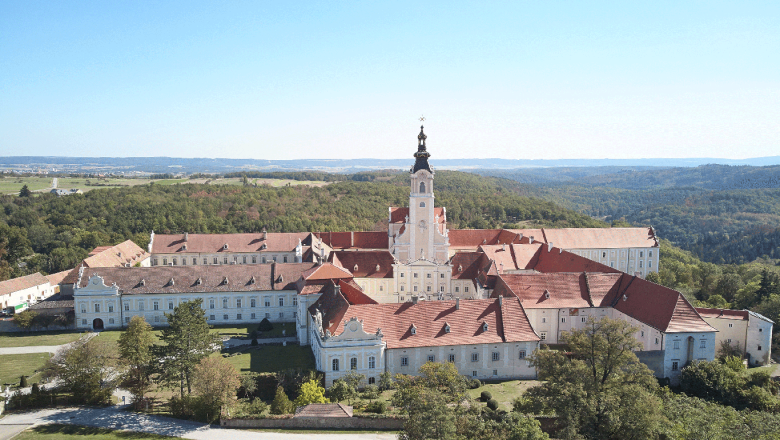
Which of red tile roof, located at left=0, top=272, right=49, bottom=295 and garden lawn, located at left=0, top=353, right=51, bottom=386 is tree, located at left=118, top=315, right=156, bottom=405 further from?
red tile roof, located at left=0, top=272, right=49, bottom=295

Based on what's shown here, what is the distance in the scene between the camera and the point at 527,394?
1318 inches

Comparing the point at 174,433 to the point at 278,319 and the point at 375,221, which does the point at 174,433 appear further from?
the point at 375,221

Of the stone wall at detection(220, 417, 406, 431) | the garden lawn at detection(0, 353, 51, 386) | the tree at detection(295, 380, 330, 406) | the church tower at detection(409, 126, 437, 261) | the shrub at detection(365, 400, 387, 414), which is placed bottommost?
→ the garden lawn at detection(0, 353, 51, 386)

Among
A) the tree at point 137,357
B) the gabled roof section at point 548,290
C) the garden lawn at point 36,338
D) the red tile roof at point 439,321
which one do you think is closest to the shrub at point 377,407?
the red tile roof at point 439,321

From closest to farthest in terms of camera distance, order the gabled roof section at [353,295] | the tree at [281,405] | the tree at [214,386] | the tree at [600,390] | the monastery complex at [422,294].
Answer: the tree at [600,390] → the tree at [214,386] → the tree at [281,405] → the monastery complex at [422,294] → the gabled roof section at [353,295]

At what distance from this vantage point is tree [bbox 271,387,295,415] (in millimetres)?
36312

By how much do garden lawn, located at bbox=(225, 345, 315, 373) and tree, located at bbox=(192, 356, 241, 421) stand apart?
7.04 m

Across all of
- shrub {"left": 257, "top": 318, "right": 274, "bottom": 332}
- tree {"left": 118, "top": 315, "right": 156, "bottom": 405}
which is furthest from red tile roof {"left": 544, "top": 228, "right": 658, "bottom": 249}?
tree {"left": 118, "top": 315, "right": 156, "bottom": 405}

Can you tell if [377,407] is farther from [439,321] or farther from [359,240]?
[359,240]

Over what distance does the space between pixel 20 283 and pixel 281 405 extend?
159ft

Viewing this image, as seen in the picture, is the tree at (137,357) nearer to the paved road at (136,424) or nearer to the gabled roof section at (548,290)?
the paved road at (136,424)

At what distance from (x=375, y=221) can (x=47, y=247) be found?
64.4 m

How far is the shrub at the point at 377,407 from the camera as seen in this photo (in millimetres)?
36375

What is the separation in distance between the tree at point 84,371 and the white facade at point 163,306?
1749cm
